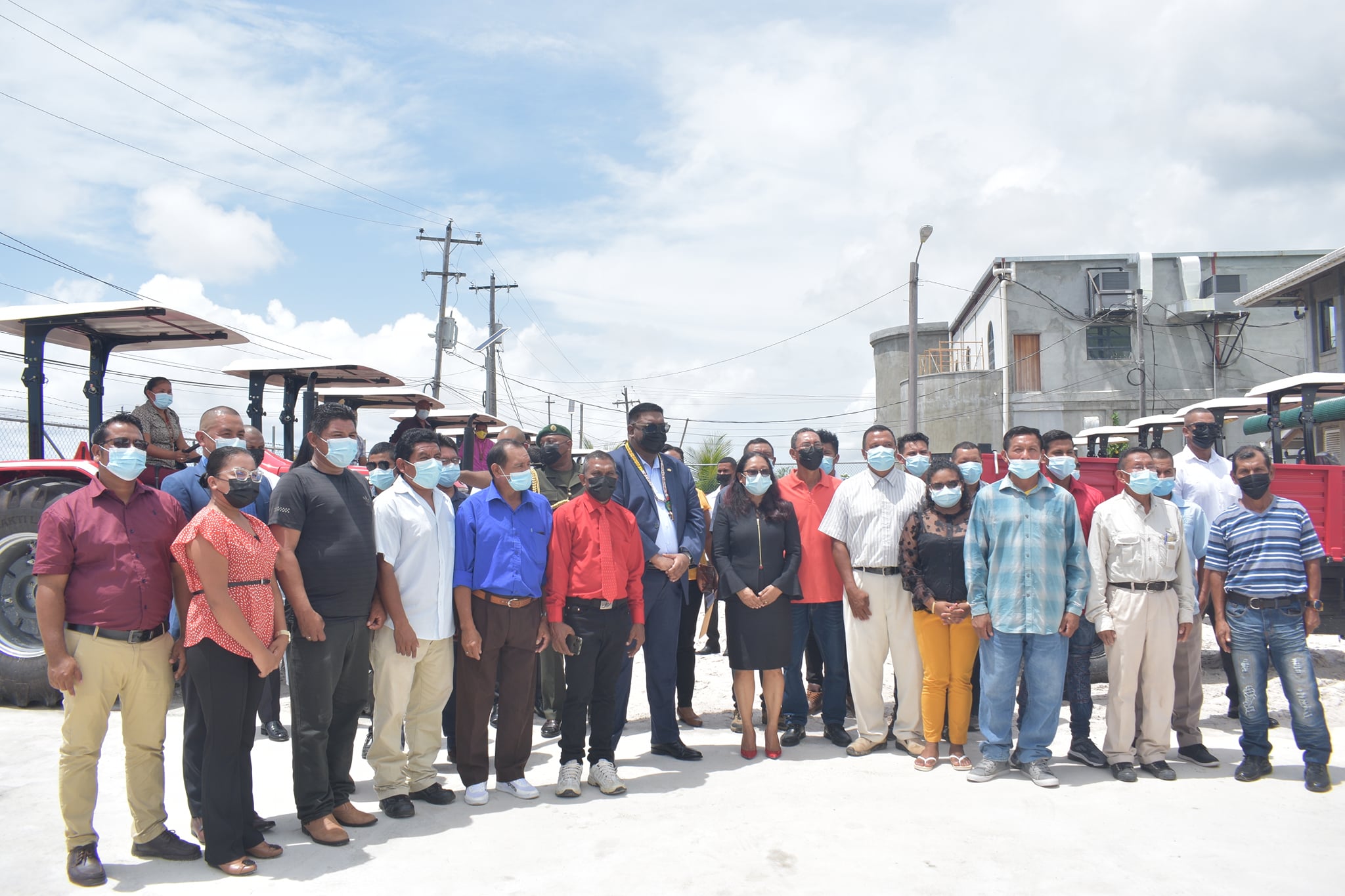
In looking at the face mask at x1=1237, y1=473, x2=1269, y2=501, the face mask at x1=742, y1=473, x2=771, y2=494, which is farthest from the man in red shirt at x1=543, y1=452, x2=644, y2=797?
the face mask at x1=1237, y1=473, x2=1269, y2=501

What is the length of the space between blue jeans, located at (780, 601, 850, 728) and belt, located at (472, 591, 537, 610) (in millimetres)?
2087

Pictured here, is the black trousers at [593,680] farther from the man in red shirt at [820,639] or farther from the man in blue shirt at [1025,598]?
the man in blue shirt at [1025,598]

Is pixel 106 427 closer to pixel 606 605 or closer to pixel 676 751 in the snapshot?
pixel 606 605

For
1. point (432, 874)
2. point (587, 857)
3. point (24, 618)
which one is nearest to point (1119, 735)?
point (587, 857)

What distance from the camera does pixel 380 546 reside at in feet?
15.9

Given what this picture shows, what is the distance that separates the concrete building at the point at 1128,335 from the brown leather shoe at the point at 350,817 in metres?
25.8

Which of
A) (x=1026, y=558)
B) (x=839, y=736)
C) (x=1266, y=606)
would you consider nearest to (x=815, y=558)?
(x=839, y=736)

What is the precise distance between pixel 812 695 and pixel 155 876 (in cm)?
489

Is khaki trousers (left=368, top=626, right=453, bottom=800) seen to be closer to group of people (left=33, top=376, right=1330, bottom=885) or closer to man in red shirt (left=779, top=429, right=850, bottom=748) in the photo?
group of people (left=33, top=376, right=1330, bottom=885)

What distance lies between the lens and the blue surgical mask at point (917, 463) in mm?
6527

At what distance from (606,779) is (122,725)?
241 cm

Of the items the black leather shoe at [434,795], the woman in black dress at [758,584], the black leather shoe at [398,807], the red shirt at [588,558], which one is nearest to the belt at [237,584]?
the black leather shoe at [398,807]

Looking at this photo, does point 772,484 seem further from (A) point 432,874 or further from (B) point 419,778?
(A) point 432,874

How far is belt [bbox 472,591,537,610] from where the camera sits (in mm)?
5199
